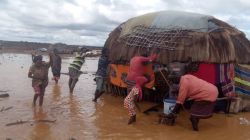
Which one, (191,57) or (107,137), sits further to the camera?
(191,57)

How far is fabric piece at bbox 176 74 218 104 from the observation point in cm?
855

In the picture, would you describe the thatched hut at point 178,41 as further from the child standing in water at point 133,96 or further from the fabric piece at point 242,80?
the child standing in water at point 133,96

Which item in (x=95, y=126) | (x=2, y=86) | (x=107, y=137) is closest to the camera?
(x=107, y=137)

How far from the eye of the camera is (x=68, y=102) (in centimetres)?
1195

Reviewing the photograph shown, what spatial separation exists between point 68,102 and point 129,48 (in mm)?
2510

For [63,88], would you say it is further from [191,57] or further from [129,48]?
A: [191,57]

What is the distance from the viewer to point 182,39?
10.6m

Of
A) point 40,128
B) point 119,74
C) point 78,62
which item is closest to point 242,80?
point 119,74

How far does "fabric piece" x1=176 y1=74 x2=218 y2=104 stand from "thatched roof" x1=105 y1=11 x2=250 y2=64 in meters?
1.74

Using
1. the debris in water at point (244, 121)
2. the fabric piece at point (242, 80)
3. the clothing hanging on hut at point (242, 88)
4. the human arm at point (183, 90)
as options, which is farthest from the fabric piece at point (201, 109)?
the fabric piece at point (242, 80)

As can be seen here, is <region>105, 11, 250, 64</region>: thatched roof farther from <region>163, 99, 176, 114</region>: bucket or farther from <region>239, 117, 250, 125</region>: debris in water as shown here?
<region>239, 117, 250, 125</region>: debris in water

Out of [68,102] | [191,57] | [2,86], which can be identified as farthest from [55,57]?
[191,57]

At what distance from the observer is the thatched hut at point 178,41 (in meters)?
10.4

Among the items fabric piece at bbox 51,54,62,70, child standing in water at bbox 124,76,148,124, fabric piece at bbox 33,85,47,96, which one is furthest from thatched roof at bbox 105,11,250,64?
fabric piece at bbox 51,54,62,70
